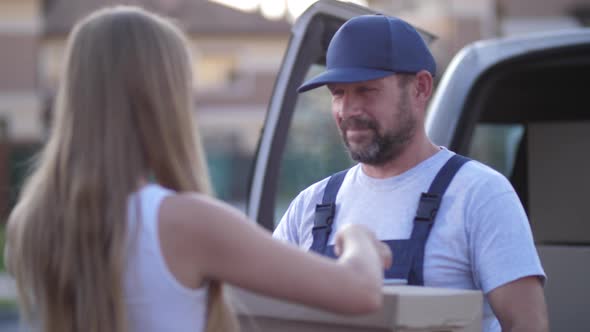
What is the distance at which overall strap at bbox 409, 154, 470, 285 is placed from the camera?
2688mm

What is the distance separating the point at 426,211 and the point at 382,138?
0.87 feet

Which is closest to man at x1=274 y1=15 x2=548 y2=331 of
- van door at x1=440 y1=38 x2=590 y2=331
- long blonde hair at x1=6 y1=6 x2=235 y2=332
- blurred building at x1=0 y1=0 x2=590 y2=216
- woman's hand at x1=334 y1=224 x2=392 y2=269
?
woman's hand at x1=334 y1=224 x2=392 y2=269

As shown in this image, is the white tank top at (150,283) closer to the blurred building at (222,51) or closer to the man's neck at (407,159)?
the man's neck at (407,159)

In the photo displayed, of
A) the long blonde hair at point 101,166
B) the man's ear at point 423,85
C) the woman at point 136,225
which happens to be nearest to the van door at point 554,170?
the man's ear at point 423,85

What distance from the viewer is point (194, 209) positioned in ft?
6.34

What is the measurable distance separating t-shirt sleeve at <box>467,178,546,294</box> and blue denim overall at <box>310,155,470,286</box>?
11 cm

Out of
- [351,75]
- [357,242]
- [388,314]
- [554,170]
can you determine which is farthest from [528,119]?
[357,242]

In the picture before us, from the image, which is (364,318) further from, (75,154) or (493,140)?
(493,140)

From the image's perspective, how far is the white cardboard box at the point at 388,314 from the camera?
223cm

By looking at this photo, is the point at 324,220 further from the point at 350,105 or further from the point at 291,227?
the point at 350,105

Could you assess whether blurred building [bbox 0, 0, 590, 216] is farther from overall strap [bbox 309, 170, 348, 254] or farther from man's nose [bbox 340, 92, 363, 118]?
man's nose [bbox 340, 92, 363, 118]

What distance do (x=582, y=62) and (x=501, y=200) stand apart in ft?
4.92

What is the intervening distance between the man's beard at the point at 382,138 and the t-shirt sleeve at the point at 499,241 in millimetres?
301

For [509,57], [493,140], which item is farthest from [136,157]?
[493,140]
